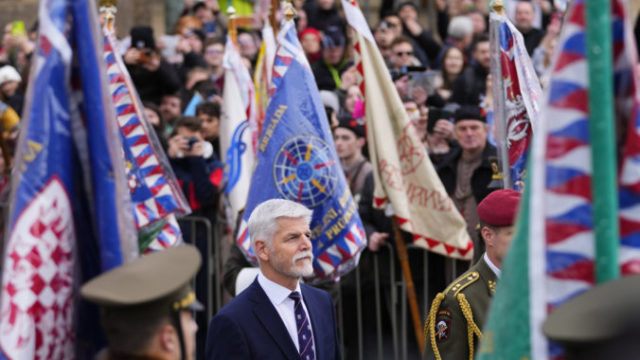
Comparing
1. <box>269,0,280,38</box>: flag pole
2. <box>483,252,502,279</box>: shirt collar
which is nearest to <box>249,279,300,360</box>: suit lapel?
<box>483,252,502,279</box>: shirt collar

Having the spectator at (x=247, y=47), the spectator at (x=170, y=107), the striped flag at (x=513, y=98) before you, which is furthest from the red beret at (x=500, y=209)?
the spectator at (x=247, y=47)

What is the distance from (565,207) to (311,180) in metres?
4.85

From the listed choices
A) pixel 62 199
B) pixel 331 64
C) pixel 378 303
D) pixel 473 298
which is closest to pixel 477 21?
pixel 331 64

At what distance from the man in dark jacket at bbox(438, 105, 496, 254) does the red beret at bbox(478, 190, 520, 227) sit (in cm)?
294

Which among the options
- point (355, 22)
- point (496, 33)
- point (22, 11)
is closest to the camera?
point (496, 33)

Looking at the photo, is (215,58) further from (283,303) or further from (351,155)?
(283,303)

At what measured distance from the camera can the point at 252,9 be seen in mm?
15773

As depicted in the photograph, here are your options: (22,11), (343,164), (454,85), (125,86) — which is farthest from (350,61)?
(22,11)

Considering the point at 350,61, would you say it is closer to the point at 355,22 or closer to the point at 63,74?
the point at 355,22

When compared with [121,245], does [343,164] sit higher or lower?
lower

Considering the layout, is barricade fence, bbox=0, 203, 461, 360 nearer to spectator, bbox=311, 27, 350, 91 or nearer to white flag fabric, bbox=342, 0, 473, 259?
white flag fabric, bbox=342, 0, 473, 259

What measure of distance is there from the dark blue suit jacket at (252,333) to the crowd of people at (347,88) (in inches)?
2.3

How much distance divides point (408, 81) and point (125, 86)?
3.28 meters

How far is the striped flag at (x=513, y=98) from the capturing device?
6648 mm
